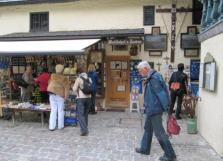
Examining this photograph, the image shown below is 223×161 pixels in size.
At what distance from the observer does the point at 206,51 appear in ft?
15.4

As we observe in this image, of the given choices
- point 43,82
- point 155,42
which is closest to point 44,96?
point 43,82

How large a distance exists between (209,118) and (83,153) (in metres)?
2.88

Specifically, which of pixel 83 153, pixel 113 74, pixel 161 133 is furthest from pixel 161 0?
pixel 83 153

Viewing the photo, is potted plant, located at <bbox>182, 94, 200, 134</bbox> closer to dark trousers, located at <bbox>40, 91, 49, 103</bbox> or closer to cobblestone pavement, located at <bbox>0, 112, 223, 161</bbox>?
cobblestone pavement, located at <bbox>0, 112, 223, 161</bbox>

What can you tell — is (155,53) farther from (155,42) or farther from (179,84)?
(179,84)

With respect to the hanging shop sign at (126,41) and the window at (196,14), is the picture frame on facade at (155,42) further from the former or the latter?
the window at (196,14)

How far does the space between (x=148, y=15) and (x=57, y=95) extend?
475cm

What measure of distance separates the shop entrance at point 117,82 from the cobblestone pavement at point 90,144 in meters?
1.97

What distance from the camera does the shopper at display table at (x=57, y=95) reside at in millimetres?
5219

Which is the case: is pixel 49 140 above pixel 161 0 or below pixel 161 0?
below

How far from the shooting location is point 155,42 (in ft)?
24.2

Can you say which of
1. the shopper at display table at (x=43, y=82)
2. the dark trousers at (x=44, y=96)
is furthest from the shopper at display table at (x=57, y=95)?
the dark trousers at (x=44, y=96)

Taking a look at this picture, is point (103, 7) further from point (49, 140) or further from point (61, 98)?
point (49, 140)

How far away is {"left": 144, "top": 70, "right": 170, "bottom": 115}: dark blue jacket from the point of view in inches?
133
